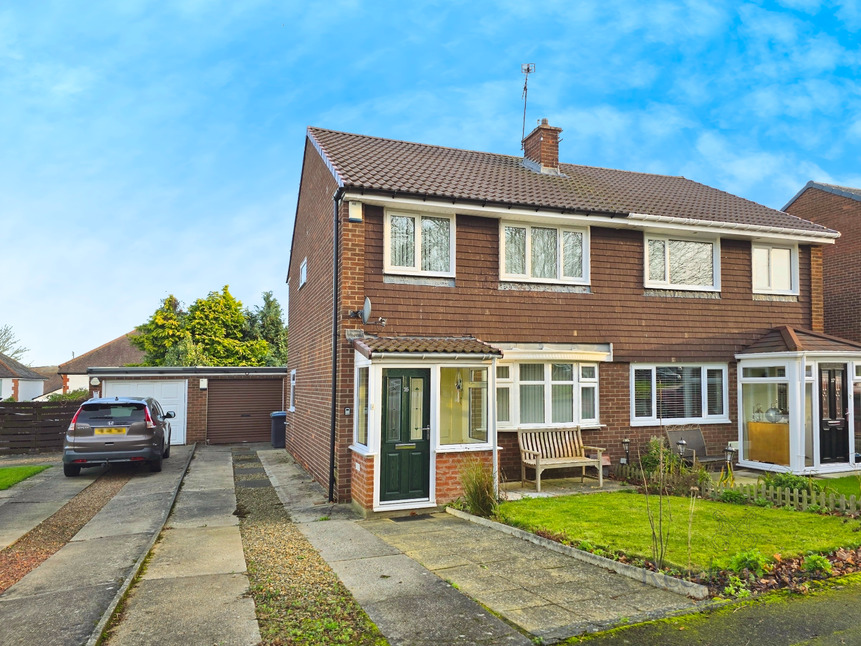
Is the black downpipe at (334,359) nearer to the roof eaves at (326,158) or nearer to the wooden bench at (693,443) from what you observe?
the roof eaves at (326,158)

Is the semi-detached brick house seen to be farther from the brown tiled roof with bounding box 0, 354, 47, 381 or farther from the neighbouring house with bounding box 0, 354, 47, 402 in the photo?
the brown tiled roof with bounding box 0, 354, 47, 381

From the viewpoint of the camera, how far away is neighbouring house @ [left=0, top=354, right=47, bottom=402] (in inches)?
1517

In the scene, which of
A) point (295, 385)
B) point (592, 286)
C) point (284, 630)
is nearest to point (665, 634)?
point (284, 630)

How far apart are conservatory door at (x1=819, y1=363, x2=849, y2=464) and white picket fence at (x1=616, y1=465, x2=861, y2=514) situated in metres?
3.45

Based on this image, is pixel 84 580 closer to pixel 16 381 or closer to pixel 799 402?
pixel 799 402

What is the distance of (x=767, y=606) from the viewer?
5.27 metres

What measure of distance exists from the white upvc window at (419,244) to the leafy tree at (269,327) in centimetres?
2594

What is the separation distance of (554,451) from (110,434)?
30.6 feet

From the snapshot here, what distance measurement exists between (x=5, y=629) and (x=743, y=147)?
34.1m

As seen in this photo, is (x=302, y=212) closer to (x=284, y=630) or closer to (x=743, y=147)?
(x=284, y=630)

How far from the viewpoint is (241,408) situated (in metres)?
21.5

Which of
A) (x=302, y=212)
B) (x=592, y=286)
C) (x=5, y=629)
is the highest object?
A: (x=302, y=212)

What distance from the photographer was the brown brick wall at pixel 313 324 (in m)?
11.6

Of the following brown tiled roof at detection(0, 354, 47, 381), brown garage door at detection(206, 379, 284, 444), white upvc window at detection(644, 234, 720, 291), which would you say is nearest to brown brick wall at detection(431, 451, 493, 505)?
white upvc window at detection(644, 234, 720, 291)
